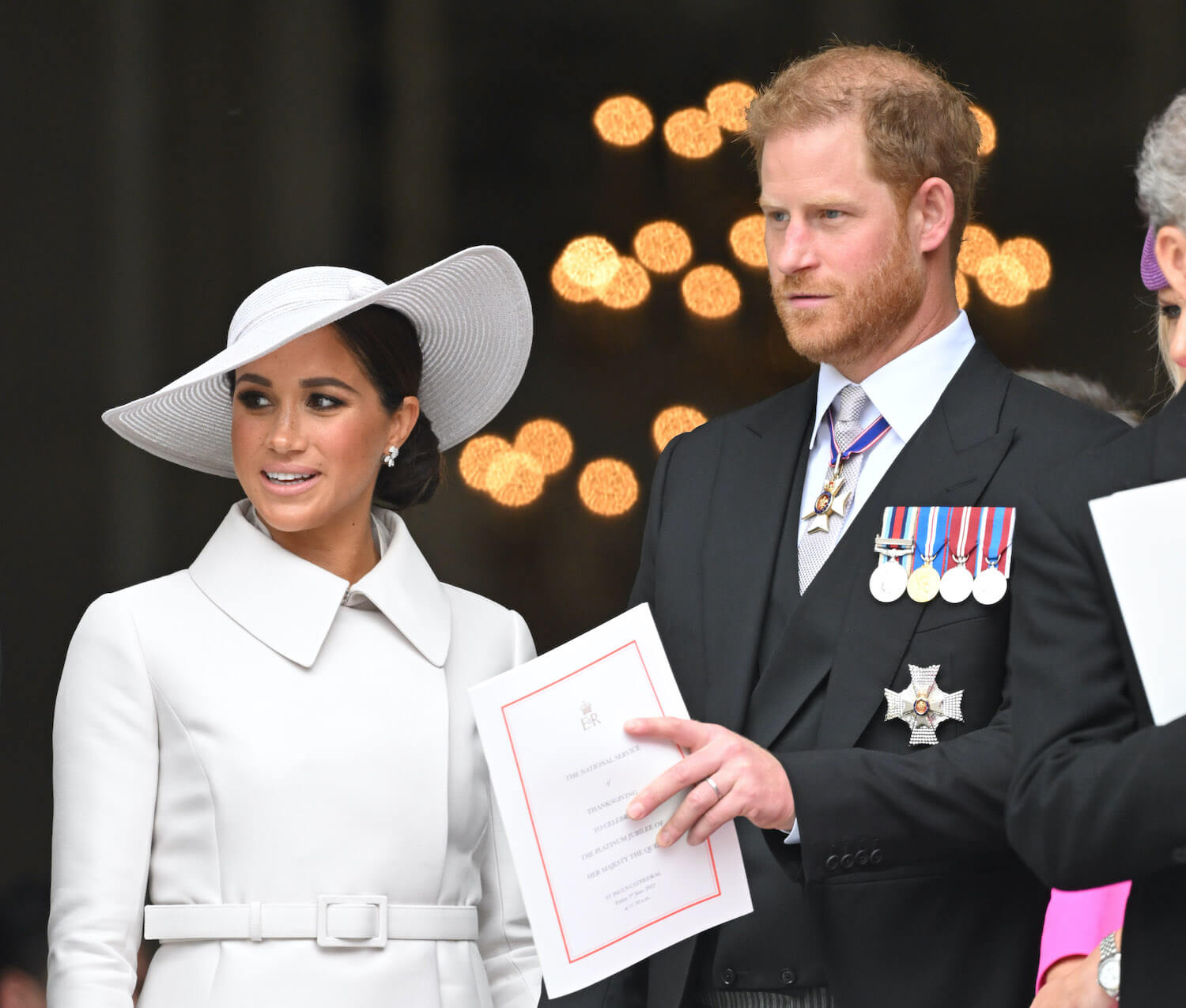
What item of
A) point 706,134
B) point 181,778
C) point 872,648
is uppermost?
point 706,134

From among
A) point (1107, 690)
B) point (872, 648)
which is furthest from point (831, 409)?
point (1107, 690)

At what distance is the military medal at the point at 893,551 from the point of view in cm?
241

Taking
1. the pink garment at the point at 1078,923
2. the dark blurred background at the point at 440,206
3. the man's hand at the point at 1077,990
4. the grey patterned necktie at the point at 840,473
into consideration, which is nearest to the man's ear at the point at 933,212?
the grey patterned necktie at the point at 840,473

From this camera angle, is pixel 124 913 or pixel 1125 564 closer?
pixel 1125 564

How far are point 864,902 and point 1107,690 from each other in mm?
682

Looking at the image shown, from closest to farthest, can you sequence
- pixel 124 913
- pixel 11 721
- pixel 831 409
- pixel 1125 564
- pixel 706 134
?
pixel 1125 564 → pixel 124 913 → pixel 831 409 → pixel 11 721 → pixel 706 134

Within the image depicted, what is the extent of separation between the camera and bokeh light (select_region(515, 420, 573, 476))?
14.2ft

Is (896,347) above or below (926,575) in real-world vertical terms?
above

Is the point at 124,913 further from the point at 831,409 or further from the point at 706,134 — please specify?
the point at 706,134

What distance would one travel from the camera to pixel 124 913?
2.52 meters

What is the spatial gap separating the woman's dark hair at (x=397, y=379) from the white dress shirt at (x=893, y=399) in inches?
27.5

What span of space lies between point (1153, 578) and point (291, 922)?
138 cm

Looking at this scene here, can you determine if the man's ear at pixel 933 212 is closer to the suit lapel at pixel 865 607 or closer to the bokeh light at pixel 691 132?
the suit lapel at pixel 865 607

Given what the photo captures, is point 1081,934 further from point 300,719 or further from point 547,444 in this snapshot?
point 547,444
